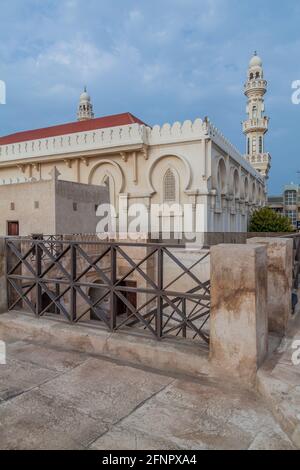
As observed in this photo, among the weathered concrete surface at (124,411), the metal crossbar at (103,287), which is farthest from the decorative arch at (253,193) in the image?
the weathered concrete surface at (124,411)

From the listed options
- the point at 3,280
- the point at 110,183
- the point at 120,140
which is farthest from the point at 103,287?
the point at 110,183

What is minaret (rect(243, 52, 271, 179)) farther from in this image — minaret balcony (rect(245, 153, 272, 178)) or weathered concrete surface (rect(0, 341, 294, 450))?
weathered concrete surface (rect(0, 341, 294, 450))

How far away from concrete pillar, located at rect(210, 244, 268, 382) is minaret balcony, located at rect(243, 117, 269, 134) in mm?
40047

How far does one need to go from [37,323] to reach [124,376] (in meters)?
1.65

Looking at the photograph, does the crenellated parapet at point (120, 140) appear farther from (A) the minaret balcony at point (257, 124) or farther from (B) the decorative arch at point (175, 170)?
(A) the minaret balcony at point (257, 124)

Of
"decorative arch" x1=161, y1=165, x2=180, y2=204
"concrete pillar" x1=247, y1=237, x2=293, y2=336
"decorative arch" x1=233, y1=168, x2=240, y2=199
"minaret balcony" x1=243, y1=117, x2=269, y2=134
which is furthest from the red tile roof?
"concrete pillar" x1=247, y1=237, x2=293, y2=336

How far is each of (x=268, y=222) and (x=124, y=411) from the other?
32.5 m

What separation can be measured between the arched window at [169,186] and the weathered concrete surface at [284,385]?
18489 millimetres

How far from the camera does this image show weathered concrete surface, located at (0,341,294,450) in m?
2.08

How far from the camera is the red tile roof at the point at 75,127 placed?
2630cm

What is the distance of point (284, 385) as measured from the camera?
255cm

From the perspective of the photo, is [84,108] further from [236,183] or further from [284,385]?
[284,385]

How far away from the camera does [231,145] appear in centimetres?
2533

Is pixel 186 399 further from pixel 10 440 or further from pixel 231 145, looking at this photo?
pixel 231 145
